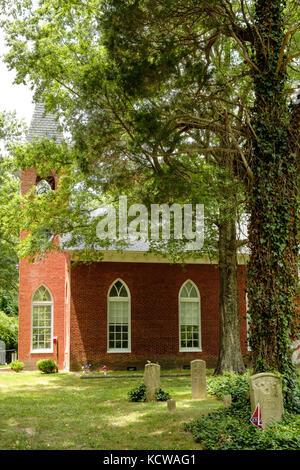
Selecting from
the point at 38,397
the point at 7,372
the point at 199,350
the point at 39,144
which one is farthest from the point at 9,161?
the point at 199,350

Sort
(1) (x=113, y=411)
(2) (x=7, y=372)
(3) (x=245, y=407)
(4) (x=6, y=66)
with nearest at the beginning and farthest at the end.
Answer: (3) (x=245, y=407) < (1) (x=113, y=411) < (4) (x=6, y=66) < (2) (x=7, y=372)

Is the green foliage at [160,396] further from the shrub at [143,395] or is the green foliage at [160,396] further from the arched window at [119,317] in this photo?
the arched window at [119,317]

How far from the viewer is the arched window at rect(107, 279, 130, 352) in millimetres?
23188

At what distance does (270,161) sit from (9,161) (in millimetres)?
11322

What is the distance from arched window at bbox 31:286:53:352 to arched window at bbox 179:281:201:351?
6.40m

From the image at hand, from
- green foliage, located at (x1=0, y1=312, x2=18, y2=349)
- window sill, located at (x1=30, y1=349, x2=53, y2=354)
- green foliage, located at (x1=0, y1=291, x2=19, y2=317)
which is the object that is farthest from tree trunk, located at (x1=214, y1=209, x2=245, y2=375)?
green foliage, located at (x1=0, y1=291, x2=19, y2=317)

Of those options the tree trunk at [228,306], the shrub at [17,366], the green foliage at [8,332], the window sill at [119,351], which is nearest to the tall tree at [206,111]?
the tree trunk at [228,306]

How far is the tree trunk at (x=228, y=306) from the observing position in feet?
58.0

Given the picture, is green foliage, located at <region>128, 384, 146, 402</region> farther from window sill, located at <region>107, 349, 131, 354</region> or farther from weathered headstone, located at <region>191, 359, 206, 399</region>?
window sill, located at <region>107, 349, 131, 354</region>

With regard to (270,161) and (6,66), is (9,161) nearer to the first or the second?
(6,66)

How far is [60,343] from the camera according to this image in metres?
24.7

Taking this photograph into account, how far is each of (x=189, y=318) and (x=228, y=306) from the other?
689 centimetres

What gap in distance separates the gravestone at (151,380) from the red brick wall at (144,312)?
962 cm

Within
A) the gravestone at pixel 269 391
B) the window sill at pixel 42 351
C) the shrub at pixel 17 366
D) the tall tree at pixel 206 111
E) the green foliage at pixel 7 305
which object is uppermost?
the tall tree at pixel 206 111
